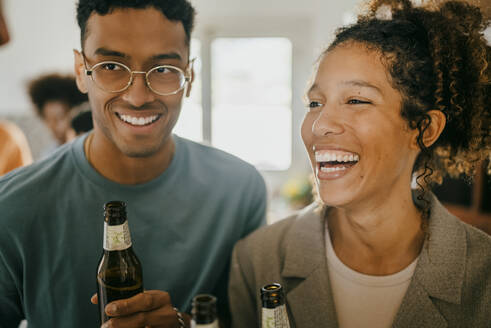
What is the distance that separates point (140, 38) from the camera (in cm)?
118

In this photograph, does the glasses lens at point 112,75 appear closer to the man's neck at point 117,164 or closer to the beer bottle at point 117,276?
the man's neck at point 117,164

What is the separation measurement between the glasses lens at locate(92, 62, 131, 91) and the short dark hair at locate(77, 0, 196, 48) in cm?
13

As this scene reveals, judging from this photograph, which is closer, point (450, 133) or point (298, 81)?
point (450, 133)

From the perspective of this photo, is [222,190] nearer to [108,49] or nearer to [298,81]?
[108,49]

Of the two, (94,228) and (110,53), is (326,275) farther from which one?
(110,53)

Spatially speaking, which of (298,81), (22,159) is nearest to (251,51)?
(298,81)

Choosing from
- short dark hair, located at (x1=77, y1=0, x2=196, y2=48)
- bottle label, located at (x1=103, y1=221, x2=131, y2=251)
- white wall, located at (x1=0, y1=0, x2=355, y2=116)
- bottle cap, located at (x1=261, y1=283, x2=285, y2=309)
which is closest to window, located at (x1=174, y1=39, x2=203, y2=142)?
white wall, located at (x1=0, y1=0, x2=355, y2=116)

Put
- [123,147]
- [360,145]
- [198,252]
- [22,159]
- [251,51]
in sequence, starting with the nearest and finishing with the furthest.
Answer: [360,145] → [123,147] → [198,252] → [22,159] → [251,51]

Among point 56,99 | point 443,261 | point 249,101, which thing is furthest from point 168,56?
point 249,101

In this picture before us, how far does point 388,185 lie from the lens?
1.22 metres

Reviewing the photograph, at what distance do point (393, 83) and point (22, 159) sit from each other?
184 cm

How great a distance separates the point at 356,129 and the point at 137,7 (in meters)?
0.70

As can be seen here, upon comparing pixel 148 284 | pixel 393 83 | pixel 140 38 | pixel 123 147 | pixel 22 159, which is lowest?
pixel 148 284

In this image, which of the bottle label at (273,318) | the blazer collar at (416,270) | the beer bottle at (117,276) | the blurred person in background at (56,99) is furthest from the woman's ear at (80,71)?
the blurred person in background at (56,99)
